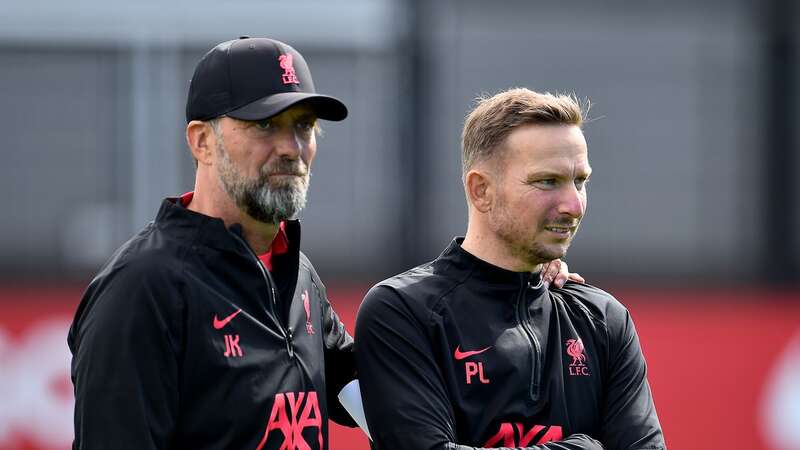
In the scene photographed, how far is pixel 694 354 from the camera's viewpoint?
632cm

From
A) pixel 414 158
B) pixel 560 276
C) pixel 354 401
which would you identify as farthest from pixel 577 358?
pixel 414 158

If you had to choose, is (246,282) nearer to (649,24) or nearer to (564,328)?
(564,328)

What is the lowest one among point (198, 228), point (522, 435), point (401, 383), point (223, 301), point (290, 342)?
point (522, 435)

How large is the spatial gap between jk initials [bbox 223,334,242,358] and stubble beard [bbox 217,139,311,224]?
11.0 inches

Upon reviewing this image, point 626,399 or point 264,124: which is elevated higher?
point 264,124

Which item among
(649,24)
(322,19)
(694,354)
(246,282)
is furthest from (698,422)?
(246,282)

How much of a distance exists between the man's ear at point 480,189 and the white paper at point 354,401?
0.53 m

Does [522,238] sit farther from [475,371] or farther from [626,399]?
[626,399]

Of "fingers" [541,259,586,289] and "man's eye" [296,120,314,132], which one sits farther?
"fingers" [541,259,586,289]

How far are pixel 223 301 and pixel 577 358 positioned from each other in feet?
2.84

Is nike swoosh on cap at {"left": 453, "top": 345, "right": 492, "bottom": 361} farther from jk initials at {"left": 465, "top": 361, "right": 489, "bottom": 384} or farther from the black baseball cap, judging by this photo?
the black baseball cap

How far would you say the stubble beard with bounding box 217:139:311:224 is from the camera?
8.71 feet

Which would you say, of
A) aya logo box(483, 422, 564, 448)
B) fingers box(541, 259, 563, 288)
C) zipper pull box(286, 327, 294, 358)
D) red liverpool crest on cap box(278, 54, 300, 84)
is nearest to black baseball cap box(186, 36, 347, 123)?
red liverpool crest on cap box(278, 54, 300, 84)

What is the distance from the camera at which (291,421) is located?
263cm
